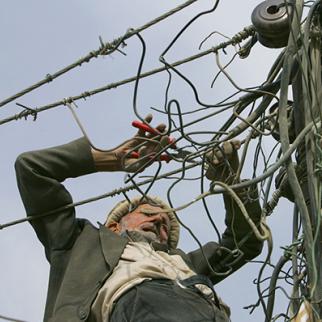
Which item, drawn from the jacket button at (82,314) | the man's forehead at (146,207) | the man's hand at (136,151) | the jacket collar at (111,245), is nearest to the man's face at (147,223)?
the man's forehead at (146,207)

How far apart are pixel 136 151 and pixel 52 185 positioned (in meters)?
0.42

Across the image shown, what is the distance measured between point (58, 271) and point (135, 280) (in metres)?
0.45

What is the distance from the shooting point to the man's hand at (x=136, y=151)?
4.27 metres

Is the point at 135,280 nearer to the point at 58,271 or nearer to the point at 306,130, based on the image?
Result: the point at 58,271

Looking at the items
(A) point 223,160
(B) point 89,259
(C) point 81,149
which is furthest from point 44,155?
(A) point 223,160

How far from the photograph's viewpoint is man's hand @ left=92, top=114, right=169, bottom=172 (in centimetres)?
427

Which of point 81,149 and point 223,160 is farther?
point 81,149

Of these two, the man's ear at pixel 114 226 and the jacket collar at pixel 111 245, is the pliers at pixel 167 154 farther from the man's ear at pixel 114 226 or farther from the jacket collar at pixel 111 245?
the man's ear at pixel 114 226

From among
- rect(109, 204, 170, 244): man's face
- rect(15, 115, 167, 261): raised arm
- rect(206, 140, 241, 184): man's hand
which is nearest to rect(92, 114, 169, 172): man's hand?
rect(15, 115, 167, 261): raised arm

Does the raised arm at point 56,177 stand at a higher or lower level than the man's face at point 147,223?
higher

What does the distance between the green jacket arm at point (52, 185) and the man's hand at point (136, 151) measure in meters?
0.06

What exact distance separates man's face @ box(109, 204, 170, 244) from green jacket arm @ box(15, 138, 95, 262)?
1.27 ft

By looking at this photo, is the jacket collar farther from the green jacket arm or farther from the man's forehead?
the man's forehead

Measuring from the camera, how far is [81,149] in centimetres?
480
